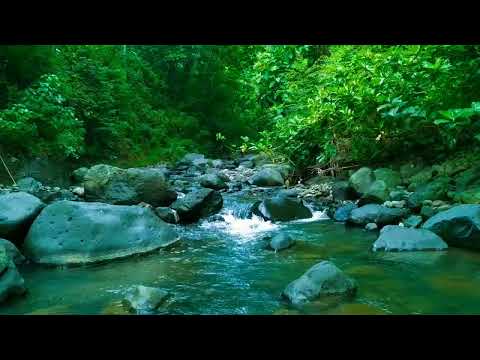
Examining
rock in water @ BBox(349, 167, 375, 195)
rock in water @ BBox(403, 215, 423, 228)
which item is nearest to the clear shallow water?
rock in water @ BBox(403, 215, 423, 228)

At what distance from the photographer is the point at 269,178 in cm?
1345

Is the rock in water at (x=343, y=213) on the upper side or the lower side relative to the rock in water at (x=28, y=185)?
lower

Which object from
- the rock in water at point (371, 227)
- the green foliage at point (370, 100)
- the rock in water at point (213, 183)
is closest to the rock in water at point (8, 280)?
the green foliage at point (370, 100)

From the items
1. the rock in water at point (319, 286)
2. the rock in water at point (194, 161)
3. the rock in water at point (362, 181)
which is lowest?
the rock in water at point (319, 286)

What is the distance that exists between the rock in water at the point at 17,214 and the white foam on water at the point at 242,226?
3.10 meters

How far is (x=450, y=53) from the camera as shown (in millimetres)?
7242

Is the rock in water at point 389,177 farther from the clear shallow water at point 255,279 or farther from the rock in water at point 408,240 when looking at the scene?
the rock in water at point 408,240

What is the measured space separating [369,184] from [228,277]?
524cm

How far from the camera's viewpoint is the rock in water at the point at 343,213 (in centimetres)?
881

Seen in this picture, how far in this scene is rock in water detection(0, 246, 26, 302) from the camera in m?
4.85

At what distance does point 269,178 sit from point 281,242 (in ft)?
21.3

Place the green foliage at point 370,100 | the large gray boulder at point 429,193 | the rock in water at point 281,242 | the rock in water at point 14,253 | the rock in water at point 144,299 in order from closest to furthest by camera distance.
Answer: the rock in water at point 144,299 → the rock in water at point 14,253 → the rock in water at point 281,242 → the green foliage at point 370,100 → the large gray boulder at point 429,193

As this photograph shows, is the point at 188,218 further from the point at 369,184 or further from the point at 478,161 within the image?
the point at 478,161
